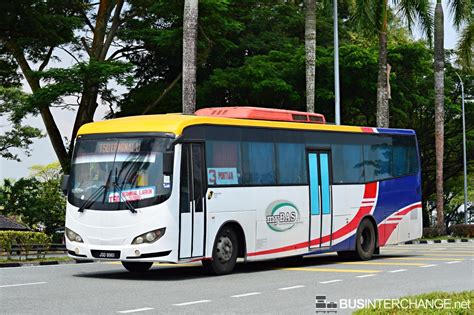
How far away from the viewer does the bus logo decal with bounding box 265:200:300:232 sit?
19.4 m

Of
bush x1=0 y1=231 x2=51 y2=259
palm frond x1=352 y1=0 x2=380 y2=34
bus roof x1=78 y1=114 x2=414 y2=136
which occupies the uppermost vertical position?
palm frond x1=352 y1=0 x2=380 y2=34

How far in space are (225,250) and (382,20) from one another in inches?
887

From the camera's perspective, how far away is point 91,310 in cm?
1182

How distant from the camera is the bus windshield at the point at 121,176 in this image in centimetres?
1670

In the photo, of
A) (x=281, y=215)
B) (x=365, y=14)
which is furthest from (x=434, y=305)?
(x=365, y=14)

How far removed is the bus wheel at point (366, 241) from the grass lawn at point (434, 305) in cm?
1145

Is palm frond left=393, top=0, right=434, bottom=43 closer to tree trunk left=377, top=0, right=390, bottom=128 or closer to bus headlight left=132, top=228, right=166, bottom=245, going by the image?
tree trunk left=377, top=0, right=390, bottom=128

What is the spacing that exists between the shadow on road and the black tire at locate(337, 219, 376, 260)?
1.64 feet

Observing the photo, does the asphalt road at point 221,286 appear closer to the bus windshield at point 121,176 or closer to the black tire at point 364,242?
the black tire at point 364,242

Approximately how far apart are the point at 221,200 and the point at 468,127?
45.2 m

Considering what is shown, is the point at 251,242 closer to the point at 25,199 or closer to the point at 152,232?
the point at 152,232

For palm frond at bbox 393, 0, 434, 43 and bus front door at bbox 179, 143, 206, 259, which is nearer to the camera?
bus front door at bbox 179, 143, 206, 259

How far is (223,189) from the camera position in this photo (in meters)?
18.0

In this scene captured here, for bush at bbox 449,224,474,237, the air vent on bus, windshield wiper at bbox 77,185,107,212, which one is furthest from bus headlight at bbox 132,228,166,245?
bush at bbox 449,224,474,237
